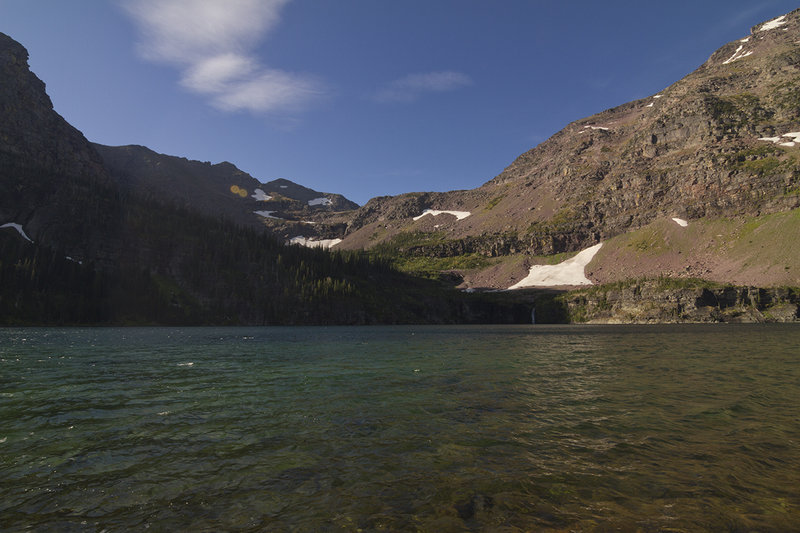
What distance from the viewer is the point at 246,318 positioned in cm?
16762

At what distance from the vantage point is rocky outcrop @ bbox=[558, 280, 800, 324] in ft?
482

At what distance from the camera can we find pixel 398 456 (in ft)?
38.3

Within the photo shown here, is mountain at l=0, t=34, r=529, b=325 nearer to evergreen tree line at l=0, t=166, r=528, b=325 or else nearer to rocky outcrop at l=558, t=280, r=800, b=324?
evergreen tree line at l=0, t=166, r=528, b=325

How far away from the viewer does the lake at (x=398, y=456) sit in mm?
8141

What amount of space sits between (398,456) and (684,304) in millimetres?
195013

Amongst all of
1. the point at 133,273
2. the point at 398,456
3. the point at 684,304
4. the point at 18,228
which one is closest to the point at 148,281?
the point at 133,273

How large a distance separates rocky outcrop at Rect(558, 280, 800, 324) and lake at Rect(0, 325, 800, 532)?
166 meters

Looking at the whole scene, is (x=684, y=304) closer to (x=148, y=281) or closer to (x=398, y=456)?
(x=398, y=456)

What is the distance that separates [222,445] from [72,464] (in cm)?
379

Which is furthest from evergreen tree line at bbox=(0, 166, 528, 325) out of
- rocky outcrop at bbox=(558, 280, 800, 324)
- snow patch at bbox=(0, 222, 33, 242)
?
rocky outcrop at bbox=(558, 280, 800, 324)

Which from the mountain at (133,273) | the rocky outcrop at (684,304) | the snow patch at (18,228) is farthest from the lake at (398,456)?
the snow patch at (18,228)

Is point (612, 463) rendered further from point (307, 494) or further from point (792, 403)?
point (792, 403)

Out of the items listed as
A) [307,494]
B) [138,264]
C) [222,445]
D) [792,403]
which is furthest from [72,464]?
[138,264]

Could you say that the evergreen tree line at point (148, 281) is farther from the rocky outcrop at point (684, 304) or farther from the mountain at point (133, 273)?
the rocky outcrop at point (684, 304)
